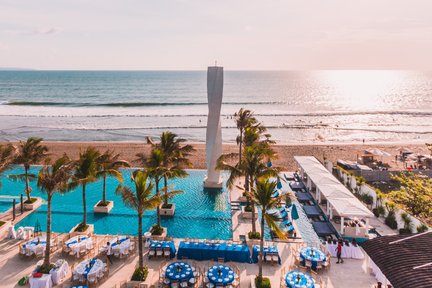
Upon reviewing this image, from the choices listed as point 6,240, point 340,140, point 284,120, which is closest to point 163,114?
point 284,120

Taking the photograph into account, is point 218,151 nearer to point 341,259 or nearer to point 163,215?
point 163,215

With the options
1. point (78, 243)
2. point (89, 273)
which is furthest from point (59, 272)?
point (78, 243)

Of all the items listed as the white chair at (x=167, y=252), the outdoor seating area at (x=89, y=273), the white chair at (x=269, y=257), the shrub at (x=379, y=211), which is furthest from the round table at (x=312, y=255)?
the outdoor seating area at (x=89, y=273)

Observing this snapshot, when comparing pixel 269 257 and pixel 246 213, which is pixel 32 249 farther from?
pixel 246 213

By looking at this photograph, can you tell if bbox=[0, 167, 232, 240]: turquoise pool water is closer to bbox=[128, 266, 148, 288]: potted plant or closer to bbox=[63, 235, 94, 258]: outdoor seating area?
bbox=[63, 235, 94, 258]: outdoor seating area

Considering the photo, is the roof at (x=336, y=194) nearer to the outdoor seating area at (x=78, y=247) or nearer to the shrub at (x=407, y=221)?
the shrub at (x=407, y=221)

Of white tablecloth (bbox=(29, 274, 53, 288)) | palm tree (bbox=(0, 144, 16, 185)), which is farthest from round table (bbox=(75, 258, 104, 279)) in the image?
palm tree (bbox=(0, 144, 16, 185))
